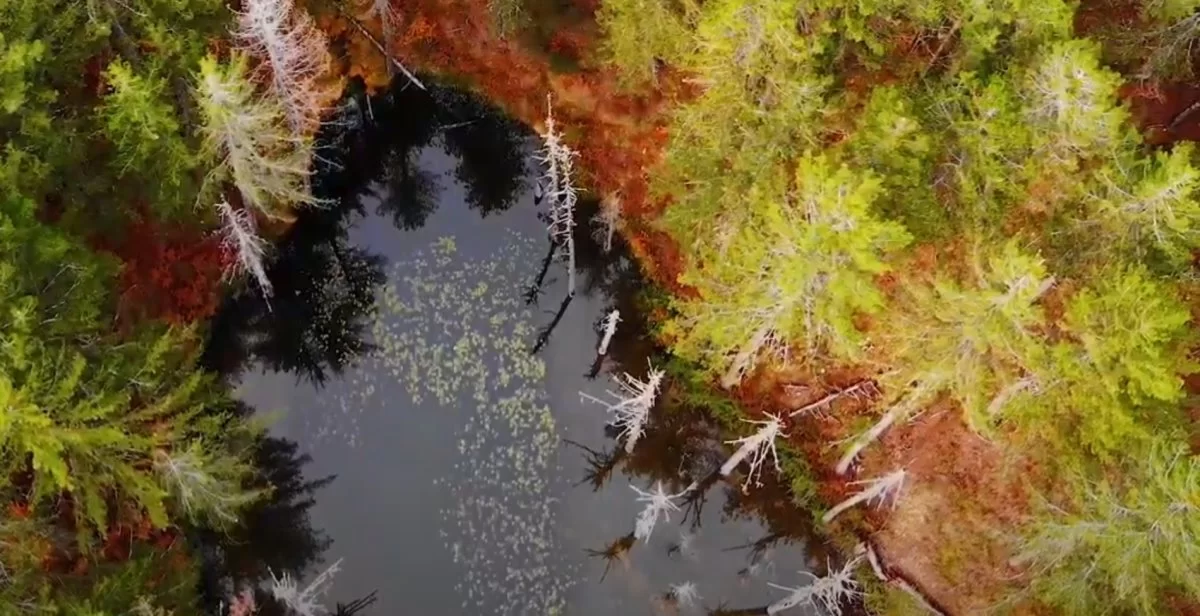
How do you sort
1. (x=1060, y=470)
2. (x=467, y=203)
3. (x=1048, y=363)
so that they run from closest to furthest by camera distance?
(x=1048, y=363) → (x=1060, y=470) → (x=467, y=203)

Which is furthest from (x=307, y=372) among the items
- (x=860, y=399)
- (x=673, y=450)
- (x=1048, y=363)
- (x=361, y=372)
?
(x=1048, y=363)

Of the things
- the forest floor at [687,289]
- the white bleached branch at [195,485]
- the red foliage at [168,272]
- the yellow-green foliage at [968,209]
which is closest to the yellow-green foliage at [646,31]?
the yellow-green foliage at [968,209]

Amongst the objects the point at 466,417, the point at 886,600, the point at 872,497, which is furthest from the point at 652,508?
the point at 886,600

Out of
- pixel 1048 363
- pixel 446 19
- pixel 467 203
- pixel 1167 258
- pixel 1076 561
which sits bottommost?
pixel 1076 561

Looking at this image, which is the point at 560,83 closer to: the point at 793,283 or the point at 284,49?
the point at 284,49

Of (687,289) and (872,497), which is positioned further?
(687,289)

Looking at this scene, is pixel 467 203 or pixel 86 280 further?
→ pixel 467 203

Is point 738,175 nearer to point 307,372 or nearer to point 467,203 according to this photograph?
point 467,203

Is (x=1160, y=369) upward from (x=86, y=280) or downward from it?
downward
